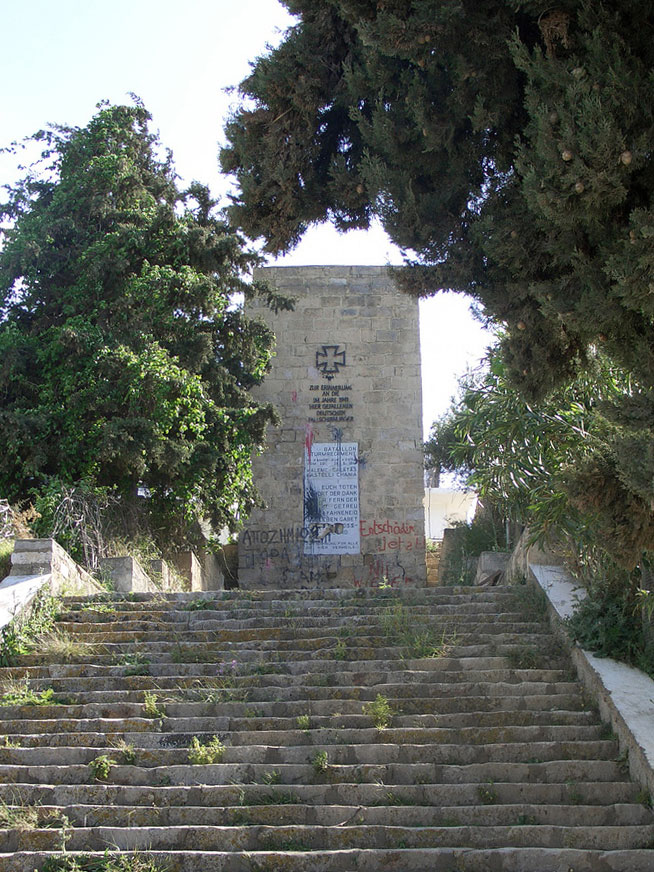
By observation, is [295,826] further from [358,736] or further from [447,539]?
[447,539]

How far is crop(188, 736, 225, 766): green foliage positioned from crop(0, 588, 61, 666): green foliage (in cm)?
246

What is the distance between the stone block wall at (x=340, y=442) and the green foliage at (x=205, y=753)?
952cm

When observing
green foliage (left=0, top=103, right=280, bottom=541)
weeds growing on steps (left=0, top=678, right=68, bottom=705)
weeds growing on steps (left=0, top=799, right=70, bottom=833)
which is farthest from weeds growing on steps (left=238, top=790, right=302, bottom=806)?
green foliage (left=0, top=103, right=280, bottom=541)

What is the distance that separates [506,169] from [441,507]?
18885mm

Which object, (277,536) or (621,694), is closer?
(621,694)

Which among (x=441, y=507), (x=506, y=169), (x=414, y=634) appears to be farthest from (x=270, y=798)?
(x=441, y=507)

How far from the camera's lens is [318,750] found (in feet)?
23.2

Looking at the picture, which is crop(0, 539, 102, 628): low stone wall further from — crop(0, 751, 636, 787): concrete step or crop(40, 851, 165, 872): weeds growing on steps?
crop(40, 851, 165, 872): weeds growing on steps

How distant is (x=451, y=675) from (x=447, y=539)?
8.70 metres

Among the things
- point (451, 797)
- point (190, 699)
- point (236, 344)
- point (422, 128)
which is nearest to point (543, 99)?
point (422, 128)

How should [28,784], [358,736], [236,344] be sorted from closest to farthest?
[28,784] → [358,736] → [236,344]

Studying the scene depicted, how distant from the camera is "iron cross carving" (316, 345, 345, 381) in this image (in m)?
17.7

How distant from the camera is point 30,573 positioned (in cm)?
1005

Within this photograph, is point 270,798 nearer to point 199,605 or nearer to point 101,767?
point 101,767
